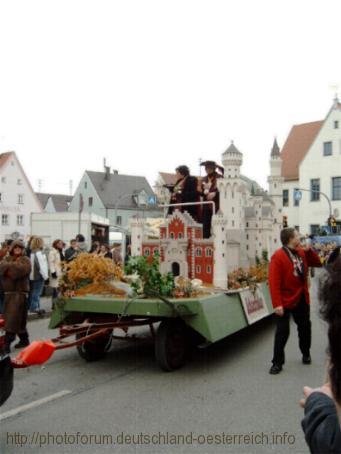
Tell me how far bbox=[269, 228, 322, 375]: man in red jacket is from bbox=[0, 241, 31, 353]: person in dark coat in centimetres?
375

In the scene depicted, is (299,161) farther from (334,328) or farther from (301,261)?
(334,328)

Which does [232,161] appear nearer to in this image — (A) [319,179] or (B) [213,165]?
(B) [213,165]

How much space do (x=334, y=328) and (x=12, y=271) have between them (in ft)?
21.7

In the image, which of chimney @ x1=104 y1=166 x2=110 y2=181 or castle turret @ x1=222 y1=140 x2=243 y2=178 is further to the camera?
chimney @ x1=104 y1=166 x2=110 y2=181

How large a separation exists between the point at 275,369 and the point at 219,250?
3000 mm

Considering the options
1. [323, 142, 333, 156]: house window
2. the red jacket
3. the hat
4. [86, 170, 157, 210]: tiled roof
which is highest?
[323, 142, 333, 156]: house window

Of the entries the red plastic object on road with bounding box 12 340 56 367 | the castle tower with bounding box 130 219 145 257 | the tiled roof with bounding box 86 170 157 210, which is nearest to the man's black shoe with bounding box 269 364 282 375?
the red plastic object on road with bounding box 12 340 56 367

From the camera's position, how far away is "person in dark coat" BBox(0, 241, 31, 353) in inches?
290

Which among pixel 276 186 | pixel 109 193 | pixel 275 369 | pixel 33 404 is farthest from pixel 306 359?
pixel 109 193

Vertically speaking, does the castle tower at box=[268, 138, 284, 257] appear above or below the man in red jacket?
above

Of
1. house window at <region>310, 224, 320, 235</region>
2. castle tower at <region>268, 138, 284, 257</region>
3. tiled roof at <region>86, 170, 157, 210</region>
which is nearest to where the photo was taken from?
castle tower at <region>268, 138, 284, 257</region>

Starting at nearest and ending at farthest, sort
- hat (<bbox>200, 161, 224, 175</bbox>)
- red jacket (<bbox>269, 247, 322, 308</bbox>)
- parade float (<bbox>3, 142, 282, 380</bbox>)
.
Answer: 1. parade float (<bbox>3, 142, 282, 380</bbox>)
2. red jacket (<bbox>269, 247, 322, 308</bbox>)
3. hat (<bbox>200, 161, 224, 175</bbox>)

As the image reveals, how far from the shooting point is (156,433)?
4.21 m

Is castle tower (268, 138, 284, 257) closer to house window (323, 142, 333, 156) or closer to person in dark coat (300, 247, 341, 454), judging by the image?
person in dark coat (300, 247, 341, 454)
